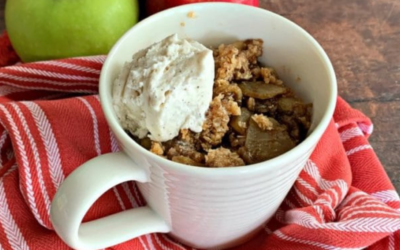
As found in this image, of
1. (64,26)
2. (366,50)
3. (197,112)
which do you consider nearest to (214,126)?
(197,112)

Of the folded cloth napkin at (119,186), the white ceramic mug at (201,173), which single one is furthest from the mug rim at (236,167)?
the folded cloth napkin at (119,186)

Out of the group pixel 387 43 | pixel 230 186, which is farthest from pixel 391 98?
pixel 230 186

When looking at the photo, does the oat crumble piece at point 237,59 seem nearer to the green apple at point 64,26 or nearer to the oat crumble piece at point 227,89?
the oat crumble piece at point 227,89

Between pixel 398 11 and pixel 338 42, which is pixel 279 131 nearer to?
pixel 338 42

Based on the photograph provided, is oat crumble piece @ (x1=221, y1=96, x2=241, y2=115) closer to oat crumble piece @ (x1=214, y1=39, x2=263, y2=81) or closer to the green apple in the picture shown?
oat crumble piece @ (x1=214, y1=39, x2=263, y2=81)

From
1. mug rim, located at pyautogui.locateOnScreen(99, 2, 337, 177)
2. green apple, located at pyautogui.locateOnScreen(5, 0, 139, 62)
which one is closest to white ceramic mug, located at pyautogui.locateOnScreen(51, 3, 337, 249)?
mug rim, located at pyautogui.locateOnScreen(99, 2, 337, 177)
